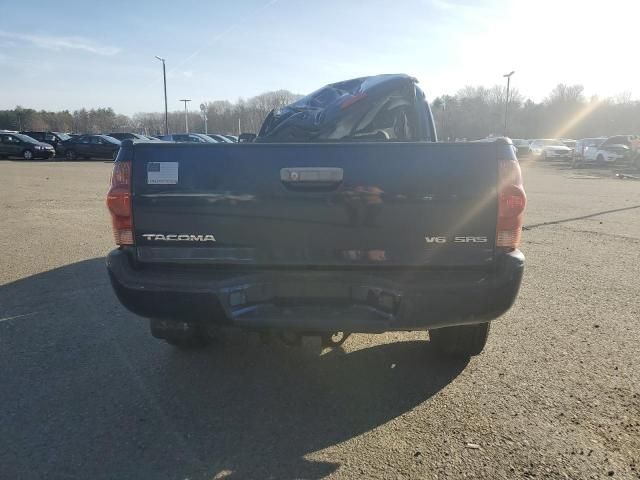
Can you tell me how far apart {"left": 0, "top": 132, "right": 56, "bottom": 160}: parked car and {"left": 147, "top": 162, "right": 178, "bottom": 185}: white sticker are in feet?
114

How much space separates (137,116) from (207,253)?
11652cm

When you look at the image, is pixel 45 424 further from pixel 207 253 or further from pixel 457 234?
pixel 457 234

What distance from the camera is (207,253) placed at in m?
2.76

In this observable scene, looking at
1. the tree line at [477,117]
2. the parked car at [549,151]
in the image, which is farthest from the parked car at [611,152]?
the tree line at [477,117]

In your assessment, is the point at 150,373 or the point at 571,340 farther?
the point at 571,340

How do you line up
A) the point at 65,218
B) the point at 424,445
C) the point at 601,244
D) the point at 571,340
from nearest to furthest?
the point at 424,445
the point at 571,340
the point at 601,244
the point at 65,218

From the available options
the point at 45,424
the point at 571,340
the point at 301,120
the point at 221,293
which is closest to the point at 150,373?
the point at 45,424

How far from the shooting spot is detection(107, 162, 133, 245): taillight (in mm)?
2777

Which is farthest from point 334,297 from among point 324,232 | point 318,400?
point 318,400

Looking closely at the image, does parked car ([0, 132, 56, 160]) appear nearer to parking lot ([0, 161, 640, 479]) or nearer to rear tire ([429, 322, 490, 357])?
parking lot ([0, 161, 640, 479])

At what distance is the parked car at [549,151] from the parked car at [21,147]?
1497 inches

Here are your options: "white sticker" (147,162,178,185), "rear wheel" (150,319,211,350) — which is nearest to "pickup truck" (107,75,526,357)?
"white sticker" (147,162,178,185)

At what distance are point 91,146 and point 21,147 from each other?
4.16 metres

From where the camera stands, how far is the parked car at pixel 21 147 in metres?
31.6
